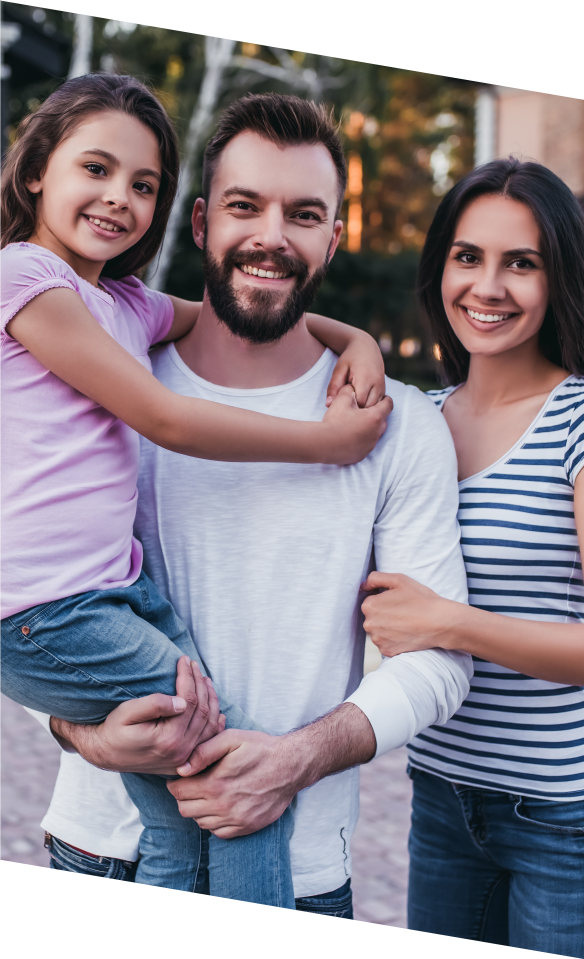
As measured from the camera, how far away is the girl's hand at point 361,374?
191 centimetres

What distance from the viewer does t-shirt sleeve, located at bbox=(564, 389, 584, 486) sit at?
5.99ft

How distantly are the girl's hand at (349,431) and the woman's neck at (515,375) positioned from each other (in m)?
0.35

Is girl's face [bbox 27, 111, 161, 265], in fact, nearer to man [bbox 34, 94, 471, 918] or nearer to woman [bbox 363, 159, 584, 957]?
man [bbox 34, 94, 471, 918]

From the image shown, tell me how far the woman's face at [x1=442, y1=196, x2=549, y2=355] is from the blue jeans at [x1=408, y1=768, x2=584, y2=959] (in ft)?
3.45

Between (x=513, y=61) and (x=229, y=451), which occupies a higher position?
(x=513, y=61)

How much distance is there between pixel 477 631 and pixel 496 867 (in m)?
0.69

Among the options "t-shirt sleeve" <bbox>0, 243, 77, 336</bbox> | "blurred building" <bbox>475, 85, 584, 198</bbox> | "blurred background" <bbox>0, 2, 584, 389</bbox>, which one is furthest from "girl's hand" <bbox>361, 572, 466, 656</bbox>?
"blurred building" <bbox>475, 85, 584, 198</bbox>

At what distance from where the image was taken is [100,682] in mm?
1656

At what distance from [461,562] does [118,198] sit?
106cm

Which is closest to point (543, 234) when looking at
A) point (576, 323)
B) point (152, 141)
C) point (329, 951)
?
point (576, 323)

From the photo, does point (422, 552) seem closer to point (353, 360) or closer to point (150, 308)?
point (353, 360)

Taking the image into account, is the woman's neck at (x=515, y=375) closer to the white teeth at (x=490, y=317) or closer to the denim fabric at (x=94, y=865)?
the white teeth at (x=490, y=317)

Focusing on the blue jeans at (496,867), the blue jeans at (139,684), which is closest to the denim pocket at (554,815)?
the blue jeans at (496,867)

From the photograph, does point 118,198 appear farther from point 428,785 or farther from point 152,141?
point 428,785
